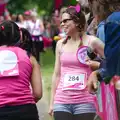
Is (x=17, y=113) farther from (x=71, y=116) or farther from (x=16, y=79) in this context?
(x=71, y=116)

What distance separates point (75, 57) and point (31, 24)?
16.0 meters

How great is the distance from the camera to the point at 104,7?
4.02 m

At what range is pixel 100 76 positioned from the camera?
13.6 ft

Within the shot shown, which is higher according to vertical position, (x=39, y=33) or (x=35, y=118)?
(x=35, y=118)

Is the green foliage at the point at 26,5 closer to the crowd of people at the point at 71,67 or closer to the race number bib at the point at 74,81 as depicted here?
the crowd of people at the point at 71,67

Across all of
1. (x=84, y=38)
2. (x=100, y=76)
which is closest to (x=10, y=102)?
(x=100, y=76)

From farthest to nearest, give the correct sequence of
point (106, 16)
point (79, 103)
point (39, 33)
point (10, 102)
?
point (39, 33) → point (79, 103) → point (10, 102) → point (106, 16)

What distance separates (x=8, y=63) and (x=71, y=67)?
3.68 feet

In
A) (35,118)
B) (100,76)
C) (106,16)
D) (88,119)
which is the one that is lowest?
(88,119)

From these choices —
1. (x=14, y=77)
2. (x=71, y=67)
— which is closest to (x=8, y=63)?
(x=14, y=77)

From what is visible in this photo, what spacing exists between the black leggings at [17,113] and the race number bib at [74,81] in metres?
1.07

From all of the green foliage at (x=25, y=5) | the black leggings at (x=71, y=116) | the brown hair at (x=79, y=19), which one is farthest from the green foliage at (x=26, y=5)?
the black leggings at (x=71, y=116)

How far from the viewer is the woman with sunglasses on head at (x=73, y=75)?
19.3 feet

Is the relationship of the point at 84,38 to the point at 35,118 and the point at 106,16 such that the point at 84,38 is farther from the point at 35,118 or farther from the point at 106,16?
the point at 106,16
